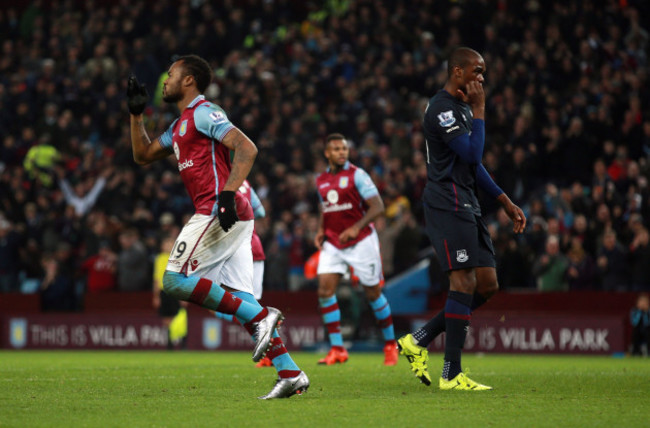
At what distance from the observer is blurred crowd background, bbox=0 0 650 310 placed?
16875mm

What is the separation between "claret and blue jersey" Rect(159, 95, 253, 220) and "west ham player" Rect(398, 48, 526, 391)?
154 centimetres

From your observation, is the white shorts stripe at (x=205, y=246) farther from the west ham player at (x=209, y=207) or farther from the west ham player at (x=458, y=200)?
the west ham player at (x=458, y=200)

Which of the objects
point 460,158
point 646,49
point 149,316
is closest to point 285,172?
point 149,316

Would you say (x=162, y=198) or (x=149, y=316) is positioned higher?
(x=162, y=198)

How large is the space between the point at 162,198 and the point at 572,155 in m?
8.01

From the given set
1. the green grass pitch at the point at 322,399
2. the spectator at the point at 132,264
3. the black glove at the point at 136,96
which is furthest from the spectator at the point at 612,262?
the black glove at the point at 136,96

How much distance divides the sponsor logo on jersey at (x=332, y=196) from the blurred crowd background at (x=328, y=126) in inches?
193

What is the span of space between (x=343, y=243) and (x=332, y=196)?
628 millimetres

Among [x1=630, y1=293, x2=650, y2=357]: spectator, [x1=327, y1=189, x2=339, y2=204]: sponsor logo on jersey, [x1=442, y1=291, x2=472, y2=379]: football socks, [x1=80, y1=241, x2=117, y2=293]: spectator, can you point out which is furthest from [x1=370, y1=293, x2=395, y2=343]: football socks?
[x1=80, y1=241, x2=117, y2=293]: spectator

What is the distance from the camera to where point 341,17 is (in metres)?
23.6

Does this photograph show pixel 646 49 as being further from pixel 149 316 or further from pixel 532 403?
pixel 532 403

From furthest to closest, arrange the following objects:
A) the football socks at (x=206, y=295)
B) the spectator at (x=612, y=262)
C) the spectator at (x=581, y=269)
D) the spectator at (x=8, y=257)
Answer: the spectator at (x=8, y=257) < the spectator at (x=581, y=269) < the spectator at (x=612, y=262) < the football socks at (x=206, y=295)

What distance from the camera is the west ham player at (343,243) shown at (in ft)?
39.9

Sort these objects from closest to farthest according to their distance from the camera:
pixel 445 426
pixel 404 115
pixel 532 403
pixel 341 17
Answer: pixel 445 426
pixel 532 403
pixel 404 115
pixel 341 17
